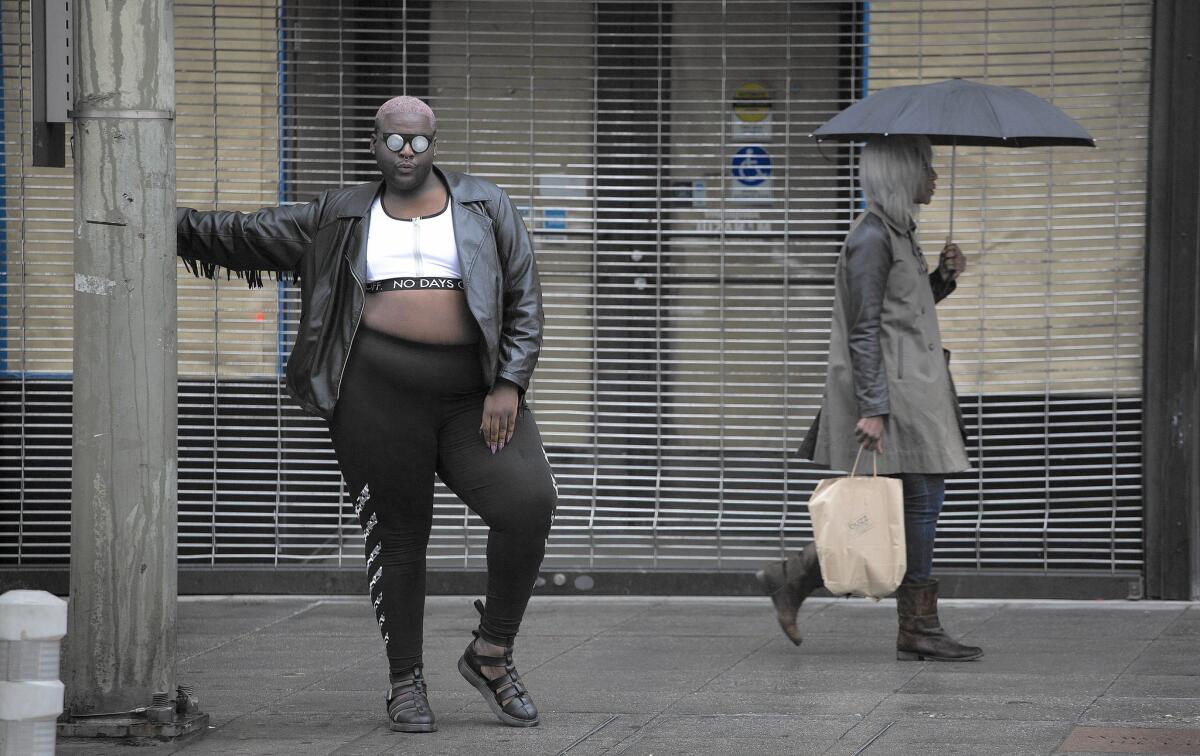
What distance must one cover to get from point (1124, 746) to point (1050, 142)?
236cm

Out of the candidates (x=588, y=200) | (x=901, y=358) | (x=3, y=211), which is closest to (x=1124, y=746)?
(x=901, y=358)

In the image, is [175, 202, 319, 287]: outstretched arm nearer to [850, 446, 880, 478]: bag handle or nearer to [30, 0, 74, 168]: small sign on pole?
[30, 0, 74, 168]: small sign on pole

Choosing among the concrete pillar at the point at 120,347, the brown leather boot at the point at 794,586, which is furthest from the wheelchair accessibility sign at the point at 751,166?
the concrete pillar at the point at 120,347

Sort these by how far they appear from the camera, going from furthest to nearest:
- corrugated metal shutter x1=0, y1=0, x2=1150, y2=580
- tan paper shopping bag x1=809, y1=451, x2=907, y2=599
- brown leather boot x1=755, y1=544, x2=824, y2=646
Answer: corrugated metal shutter x1=0, y1=0, x2=1150, y2=580
brown leather boot x1=755, y1=544, x2=824, y2=646
tan paper shopping bag x1=809, y1=451, x2=907, y2=599

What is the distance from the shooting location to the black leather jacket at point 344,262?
5211 mm

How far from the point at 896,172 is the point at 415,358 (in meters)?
2.07

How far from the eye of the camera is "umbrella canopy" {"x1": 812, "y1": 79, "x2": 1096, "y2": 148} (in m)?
6.14

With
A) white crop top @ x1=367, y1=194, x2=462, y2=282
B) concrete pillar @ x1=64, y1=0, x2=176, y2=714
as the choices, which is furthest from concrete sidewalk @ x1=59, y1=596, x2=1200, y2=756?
white crop top @ x1=367, y1=194, x2=462, y2=282

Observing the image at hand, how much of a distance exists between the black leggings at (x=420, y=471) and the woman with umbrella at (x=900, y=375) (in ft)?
4.71

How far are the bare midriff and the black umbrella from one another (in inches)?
67.8

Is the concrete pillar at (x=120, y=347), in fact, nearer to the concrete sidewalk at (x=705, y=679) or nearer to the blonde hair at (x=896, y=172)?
the concrete sidewalk at (x=705, y=679)

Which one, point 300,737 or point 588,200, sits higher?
point 588,200

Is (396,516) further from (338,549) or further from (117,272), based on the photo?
(338,549)

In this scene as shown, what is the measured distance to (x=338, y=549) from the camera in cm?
812
